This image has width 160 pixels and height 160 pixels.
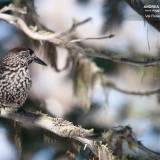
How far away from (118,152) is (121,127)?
155 millimetres

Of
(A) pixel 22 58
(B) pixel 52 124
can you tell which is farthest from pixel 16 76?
(B) pixel 52 124

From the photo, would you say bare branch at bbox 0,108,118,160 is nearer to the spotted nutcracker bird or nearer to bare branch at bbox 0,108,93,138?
bare branch at bbox 0,108,93,138

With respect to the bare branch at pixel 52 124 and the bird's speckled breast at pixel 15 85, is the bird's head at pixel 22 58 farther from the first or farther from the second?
the bare branch at pixel 52 124

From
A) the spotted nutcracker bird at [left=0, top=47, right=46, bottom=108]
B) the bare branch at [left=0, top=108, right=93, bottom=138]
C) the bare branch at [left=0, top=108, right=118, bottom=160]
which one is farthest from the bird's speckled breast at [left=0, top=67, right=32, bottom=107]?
the bare branch at [left=0, top=108, right=93, bottom=138]

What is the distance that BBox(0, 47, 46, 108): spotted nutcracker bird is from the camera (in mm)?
6375

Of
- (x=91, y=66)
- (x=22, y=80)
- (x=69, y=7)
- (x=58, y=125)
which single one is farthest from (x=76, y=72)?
(x=69, y=7)

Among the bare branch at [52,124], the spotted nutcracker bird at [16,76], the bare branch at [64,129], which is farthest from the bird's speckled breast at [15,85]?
the bare branch at [52,124]

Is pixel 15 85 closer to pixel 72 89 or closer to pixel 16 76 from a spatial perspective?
pixel 16 76

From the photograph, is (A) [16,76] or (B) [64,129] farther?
(A) [16,76]

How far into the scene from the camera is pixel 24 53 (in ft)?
21.3

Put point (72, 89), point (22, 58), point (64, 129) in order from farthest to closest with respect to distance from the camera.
Result: 1. point (72, 89)
2. point (22, 58)
3. point (64, 129)

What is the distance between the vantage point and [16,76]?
643cm

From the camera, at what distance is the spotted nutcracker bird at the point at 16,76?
638 cm

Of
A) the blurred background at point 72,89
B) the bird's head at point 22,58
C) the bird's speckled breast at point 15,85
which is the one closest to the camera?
the bird's speckled breast at point 15,85
